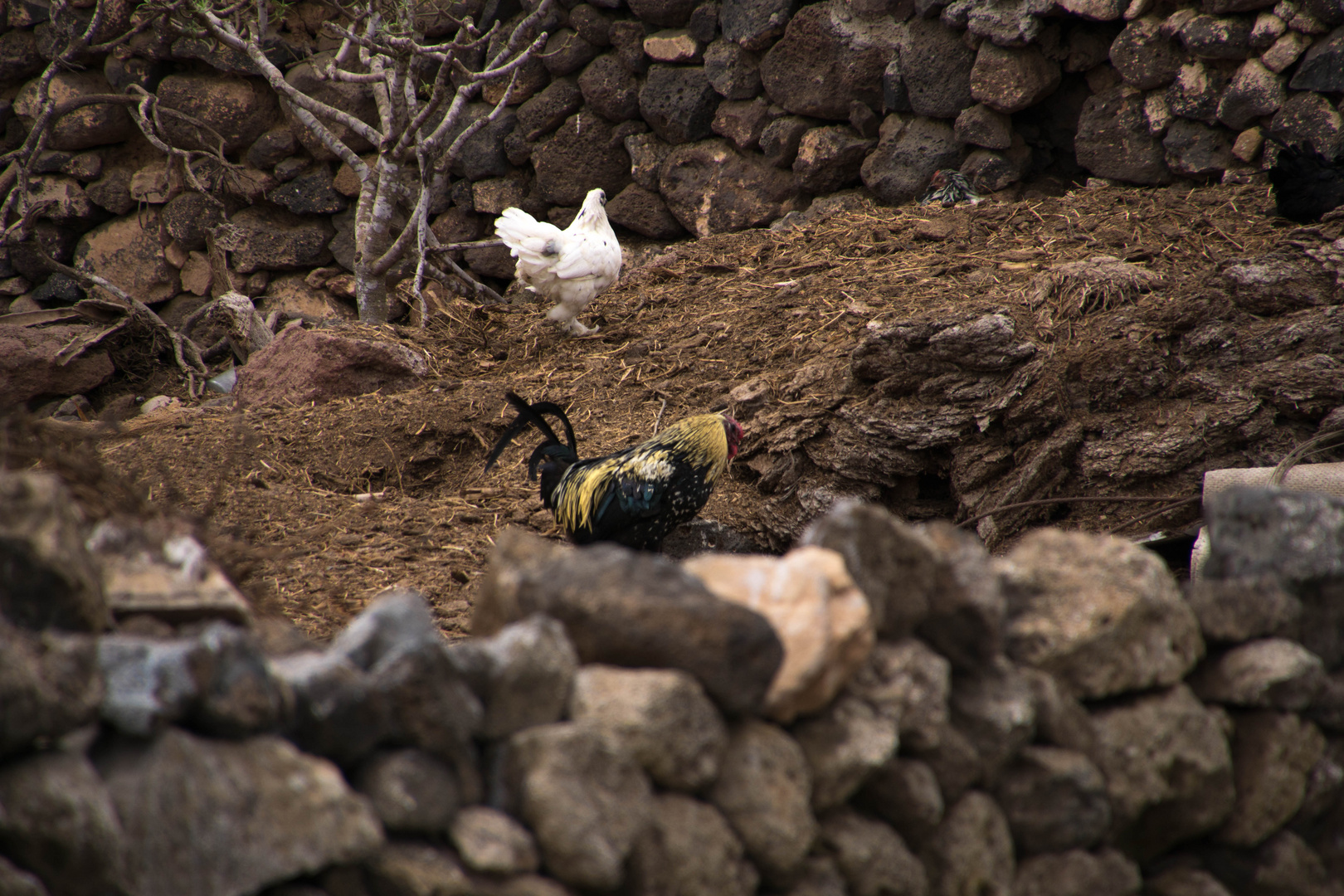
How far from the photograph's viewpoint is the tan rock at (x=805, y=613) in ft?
4.70

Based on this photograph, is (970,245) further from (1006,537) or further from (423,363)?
(423,363)

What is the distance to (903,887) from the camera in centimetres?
152

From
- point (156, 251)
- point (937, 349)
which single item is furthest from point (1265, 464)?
point (156, 251)

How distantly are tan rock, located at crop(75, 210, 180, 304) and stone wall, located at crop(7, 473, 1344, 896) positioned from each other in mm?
8467

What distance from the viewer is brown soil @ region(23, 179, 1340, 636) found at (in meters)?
3.59

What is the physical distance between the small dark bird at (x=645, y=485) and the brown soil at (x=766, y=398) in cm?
43

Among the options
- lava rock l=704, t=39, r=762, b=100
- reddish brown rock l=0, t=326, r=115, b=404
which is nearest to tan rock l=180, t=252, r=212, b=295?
reddish brown rock l=0, t=326, r=115, b=404

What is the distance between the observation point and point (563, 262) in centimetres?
A: 575

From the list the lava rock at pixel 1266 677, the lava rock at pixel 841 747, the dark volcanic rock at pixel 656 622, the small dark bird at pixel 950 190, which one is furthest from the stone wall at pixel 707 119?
the dark volcanic rock at pixel 656 622

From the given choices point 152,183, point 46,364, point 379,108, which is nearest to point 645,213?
point 379,108

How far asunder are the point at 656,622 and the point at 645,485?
2.20 m

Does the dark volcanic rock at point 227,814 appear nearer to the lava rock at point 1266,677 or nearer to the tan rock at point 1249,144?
the lava rock at point 1266,677

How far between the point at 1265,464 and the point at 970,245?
2.34 m

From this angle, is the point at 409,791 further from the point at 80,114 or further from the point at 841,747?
the point at 80,114
